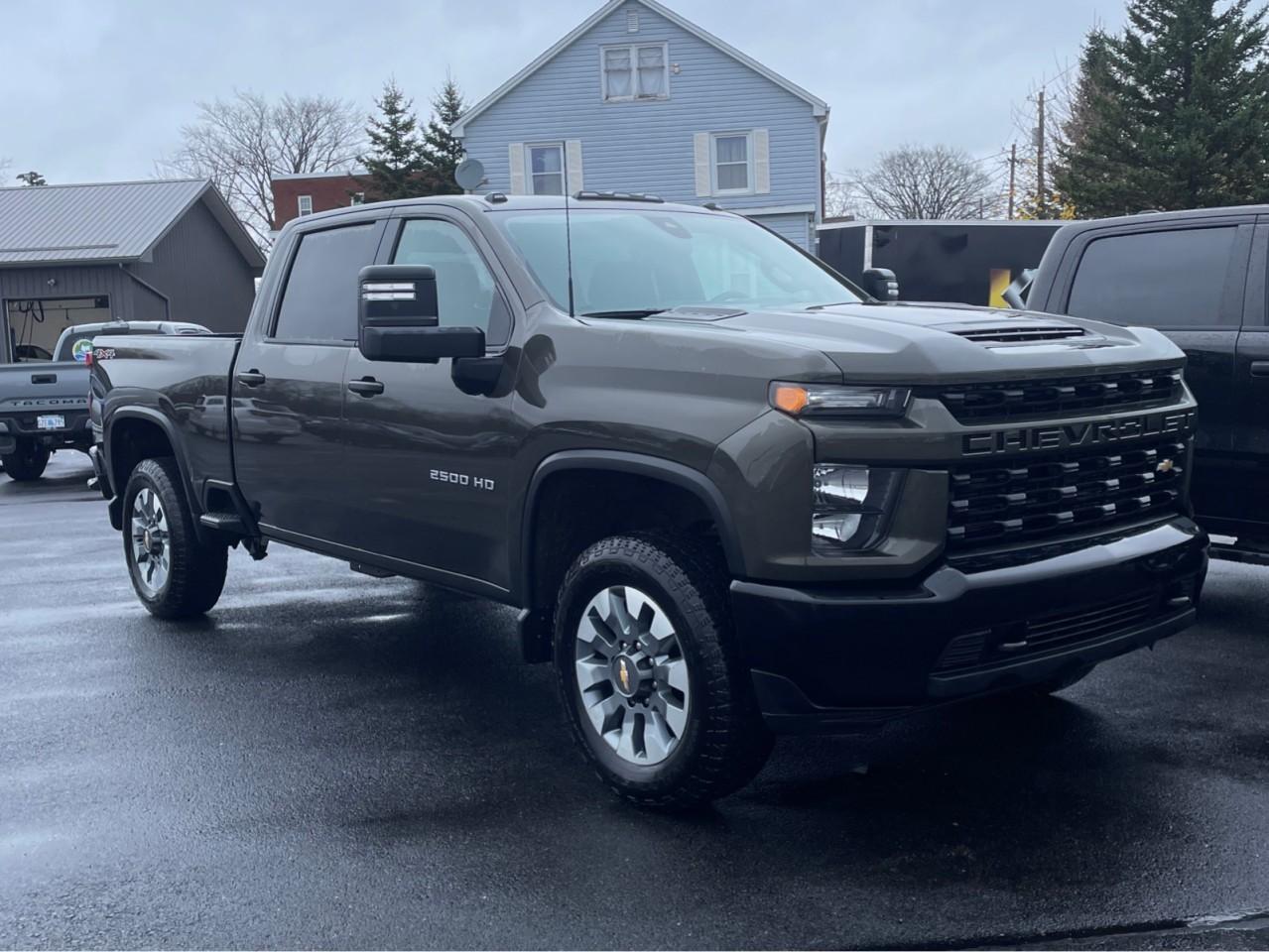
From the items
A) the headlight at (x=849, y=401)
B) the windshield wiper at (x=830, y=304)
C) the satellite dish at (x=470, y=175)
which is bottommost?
the headlight at (x=849, y=401)

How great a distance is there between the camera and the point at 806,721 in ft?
12.3

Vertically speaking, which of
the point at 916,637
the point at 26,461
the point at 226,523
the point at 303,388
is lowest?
the point at 26,461

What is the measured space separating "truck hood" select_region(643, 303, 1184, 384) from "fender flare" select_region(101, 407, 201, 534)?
10.3 feet

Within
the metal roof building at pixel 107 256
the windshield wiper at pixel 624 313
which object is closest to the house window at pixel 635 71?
the metal roof building at pixel 107 256

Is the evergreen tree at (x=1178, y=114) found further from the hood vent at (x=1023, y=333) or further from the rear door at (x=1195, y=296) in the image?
A: the hood vent at (x=1023, y=333)

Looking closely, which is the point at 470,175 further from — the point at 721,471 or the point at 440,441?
the point at 721,471

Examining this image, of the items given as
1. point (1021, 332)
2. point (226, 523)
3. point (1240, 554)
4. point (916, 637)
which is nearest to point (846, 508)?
point (916, 637)

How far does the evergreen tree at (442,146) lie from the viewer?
40906 mm

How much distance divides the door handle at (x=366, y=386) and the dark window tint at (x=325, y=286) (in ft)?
0.93

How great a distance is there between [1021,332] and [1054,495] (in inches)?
20.7

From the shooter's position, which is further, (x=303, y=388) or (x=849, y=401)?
(x=303, y=388)

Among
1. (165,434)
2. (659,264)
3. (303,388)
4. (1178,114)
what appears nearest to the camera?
(659,264)

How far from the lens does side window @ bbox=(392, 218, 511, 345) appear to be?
4852mm

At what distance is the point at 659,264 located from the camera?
16.8ft
